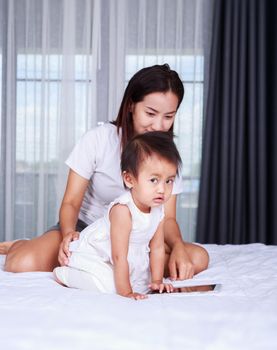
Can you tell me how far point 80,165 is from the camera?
73.9 inches

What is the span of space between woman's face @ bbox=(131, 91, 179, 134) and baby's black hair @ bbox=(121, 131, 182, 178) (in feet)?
0.84

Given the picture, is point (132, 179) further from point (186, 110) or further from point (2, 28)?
point (2, 28)

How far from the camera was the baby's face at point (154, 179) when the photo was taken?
1.43 metres

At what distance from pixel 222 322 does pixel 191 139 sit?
8.70 ft

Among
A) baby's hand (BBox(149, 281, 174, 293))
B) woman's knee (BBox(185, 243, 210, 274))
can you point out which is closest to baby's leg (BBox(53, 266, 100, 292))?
baby's hand (BBox(149, 281, 174, 293))

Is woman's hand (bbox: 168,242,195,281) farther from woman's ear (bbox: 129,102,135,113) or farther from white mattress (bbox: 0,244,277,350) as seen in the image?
woman's ear (bbox: 129,102,135,113)

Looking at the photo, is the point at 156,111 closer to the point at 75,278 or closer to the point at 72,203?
the point at 72,203

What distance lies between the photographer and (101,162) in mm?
1919

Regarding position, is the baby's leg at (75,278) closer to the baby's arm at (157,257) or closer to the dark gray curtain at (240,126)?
the baby's arm at (157,257)

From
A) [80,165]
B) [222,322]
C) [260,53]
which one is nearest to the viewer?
[222,322]

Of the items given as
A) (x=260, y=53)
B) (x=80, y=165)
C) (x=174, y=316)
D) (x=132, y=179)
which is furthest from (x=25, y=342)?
(x=260, y=53)

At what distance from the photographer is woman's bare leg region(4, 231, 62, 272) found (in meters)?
1.64

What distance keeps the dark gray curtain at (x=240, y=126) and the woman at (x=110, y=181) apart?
1700 millimetres

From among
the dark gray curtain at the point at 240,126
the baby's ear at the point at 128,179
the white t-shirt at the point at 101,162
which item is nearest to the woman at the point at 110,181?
the white t-shirt at the point at 101,162
